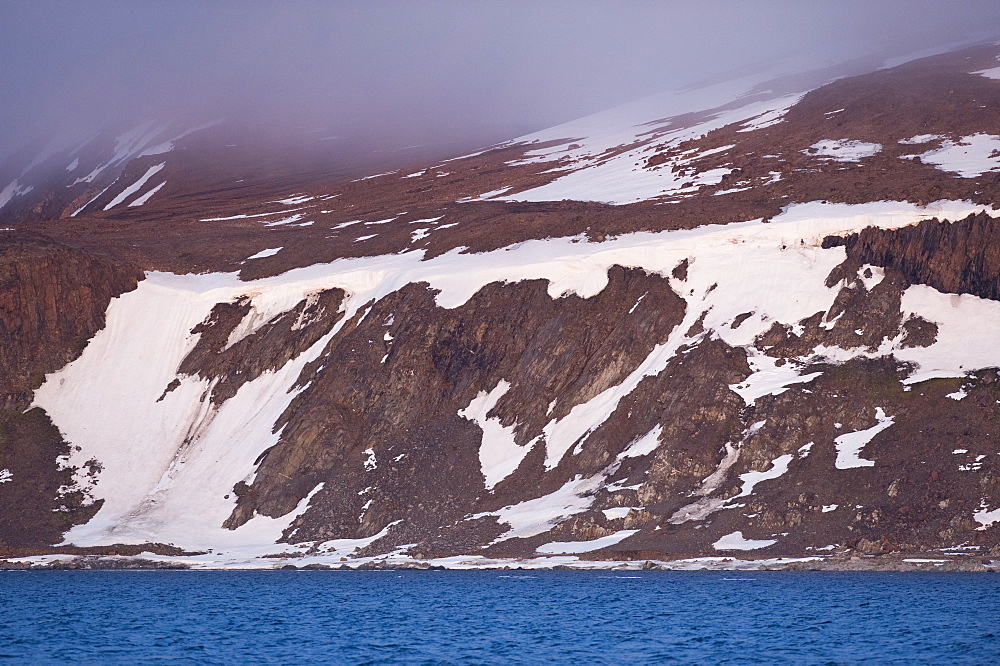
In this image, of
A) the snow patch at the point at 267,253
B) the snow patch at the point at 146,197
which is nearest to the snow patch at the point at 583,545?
the snow patch at the point at 267,253

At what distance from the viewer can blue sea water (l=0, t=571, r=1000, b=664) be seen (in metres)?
33.7

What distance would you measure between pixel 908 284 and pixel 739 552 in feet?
84.6

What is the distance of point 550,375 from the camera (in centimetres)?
7694

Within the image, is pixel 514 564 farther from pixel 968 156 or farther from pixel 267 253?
pixel 968 156

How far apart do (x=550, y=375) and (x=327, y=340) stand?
1740 cm

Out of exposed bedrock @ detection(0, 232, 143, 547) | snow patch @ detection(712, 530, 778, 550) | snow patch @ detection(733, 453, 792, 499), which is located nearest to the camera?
snow patch @ detection(712, 530, 778, 550)

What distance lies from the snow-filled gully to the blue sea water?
12684 millimetres

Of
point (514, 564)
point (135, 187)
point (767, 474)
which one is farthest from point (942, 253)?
point (135, 187)

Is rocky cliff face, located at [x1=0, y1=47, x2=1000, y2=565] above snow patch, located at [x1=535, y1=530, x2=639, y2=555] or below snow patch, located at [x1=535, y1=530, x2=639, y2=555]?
above

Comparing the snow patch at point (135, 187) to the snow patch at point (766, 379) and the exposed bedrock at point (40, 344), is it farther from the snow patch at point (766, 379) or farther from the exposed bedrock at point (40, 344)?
the snow patch at point (766, 379)

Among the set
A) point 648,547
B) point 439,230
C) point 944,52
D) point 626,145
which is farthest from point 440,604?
point 944,52

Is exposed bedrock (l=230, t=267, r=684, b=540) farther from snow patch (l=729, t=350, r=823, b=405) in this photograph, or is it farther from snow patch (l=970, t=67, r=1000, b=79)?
snow patch (l=970, t=67, r=1000, b=79)

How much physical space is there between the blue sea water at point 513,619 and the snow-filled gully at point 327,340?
12684 millimetres

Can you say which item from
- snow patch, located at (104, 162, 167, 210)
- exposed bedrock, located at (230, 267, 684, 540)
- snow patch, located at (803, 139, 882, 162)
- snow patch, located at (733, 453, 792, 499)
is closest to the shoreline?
exposed bedrock, located at (230, 267, 684, 540)
